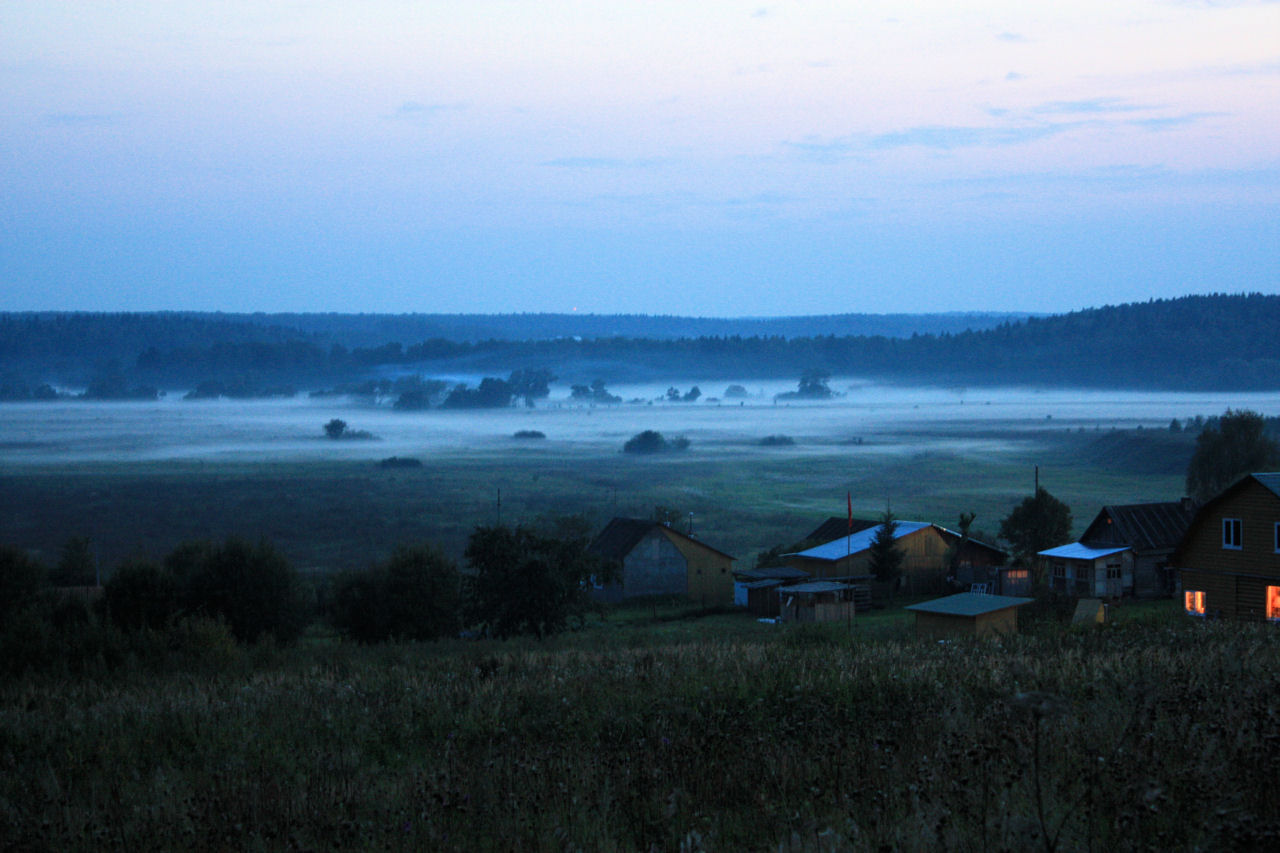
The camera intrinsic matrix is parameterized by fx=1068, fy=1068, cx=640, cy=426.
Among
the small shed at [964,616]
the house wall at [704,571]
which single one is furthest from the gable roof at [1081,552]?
the small shed at [964,616]

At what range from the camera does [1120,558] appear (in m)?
44.4

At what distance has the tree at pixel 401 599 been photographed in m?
41.6

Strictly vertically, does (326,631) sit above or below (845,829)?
below

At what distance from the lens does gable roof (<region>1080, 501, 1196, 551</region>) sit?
4472cm

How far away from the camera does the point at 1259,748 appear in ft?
19.9

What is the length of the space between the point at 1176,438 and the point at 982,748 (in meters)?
142

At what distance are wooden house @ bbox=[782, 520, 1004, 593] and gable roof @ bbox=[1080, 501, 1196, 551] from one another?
7.62 metres

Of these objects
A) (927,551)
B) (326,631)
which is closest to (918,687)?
(326,631)

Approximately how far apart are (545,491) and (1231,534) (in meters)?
103

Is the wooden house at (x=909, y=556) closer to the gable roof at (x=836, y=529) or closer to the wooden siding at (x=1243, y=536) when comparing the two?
the gable roof at (x=836, y=529)

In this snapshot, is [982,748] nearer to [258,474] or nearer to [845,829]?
[845,829]

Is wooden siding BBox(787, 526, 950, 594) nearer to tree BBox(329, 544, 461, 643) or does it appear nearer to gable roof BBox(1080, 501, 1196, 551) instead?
gable roof BBox(1080, 501, 1196, 551)

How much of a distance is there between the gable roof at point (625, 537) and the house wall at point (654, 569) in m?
0.30

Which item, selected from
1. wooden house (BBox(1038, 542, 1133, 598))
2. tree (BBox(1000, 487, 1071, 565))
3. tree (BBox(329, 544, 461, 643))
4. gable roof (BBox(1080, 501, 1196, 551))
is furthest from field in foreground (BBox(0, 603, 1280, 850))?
tree (BBox(1000, 487, 1071, 565))
